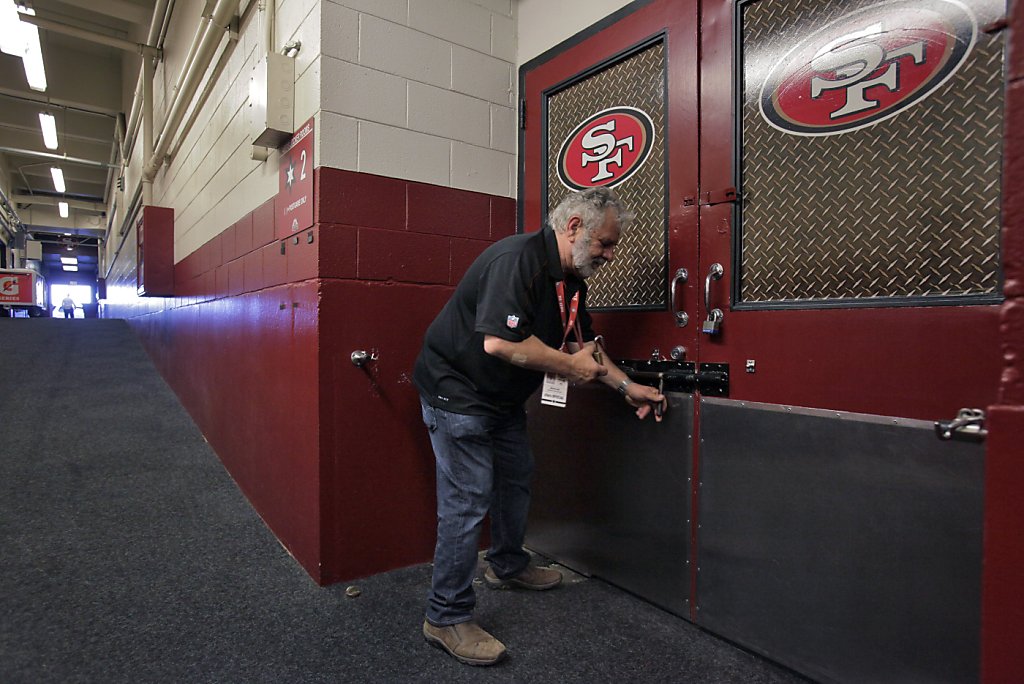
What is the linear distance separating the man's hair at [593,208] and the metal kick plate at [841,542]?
648mm

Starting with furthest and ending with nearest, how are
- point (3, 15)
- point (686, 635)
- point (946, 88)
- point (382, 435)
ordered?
1. point (3, 15)
2. point (382, 435)
3. point (686, 635)
4. point (946, 88)

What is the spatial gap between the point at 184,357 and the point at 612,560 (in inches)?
145

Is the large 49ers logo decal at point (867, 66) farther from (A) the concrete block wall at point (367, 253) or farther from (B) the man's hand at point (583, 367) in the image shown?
(A) the concrete block wall at point (367, 253)

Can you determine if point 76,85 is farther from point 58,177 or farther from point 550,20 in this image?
point 550,20

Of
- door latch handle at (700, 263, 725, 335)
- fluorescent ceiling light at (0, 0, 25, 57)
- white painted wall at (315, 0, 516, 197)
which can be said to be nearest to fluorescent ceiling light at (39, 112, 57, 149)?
fluorescent ceiling light at (0, 0, 25, 57)

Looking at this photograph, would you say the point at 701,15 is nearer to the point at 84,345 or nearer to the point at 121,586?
the point at 121,586

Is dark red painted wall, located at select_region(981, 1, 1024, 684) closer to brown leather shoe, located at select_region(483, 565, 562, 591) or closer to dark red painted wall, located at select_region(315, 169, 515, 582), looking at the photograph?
brown leather shoe, located at select_region(483, 565, 562, 591)

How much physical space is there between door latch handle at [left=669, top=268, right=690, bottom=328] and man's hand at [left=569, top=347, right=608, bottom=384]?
32 centimetres

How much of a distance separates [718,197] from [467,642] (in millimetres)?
1535

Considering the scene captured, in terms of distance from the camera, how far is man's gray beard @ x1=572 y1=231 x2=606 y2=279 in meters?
1.70

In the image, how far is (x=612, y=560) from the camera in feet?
6.65

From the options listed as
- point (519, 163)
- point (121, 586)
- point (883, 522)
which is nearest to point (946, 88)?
point (883, 522)

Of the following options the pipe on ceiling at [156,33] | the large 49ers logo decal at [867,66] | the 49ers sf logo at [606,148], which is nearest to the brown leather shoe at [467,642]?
the 49ers sf logo at [606,148]

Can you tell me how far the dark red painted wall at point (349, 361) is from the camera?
202 cm
